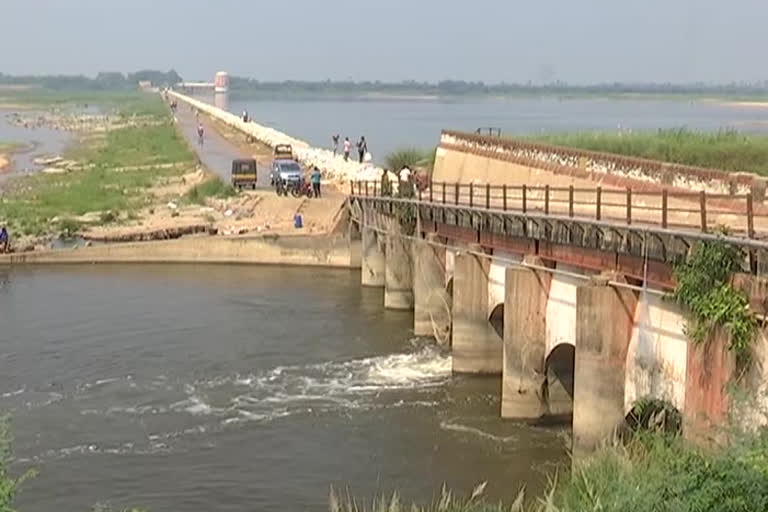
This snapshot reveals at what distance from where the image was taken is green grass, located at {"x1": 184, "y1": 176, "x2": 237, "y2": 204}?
62.3 m

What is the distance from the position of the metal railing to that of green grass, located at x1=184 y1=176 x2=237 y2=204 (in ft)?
92.5

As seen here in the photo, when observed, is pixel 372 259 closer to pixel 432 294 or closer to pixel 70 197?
pixel 432 294

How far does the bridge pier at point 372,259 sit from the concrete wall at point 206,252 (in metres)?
4.62

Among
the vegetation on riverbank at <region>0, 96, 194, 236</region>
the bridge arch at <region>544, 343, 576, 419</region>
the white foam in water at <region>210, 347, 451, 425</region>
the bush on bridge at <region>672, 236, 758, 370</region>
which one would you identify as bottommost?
the white foam in water at <region>210, 347, 451, 425</region>

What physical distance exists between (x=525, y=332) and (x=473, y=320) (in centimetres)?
423

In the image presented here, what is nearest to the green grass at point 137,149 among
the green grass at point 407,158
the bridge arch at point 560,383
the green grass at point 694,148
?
the green grass at point 407,158

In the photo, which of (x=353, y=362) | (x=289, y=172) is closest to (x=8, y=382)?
(x=353, y=362)

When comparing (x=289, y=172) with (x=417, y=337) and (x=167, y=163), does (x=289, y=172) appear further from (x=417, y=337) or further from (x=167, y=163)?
(x=167, y=163)

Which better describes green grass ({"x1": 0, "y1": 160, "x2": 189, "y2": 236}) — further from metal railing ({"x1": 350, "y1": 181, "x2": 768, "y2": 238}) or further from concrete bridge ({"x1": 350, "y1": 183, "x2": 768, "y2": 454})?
metal railing ({"x1": 350, "y1": 181, "x2": 768, "y2": 238})

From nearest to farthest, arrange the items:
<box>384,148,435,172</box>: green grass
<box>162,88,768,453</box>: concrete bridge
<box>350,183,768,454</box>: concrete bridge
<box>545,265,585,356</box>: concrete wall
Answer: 1. <box>350,183,768,454</box>: concrete bridge
2. <box>162,88,768,453</box>: concrete bridge
3. <box>545,265,585,356</box>: concrete wall
4. <box>384,148,435,172</box>: green grass

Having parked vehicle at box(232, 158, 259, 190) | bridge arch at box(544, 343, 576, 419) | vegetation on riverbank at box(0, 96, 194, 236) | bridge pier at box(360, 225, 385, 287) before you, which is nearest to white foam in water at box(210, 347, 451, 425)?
bridge arch at box(544, 343, 576, 419)

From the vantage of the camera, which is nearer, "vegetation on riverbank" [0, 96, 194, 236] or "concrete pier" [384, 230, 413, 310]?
"concrete pier" [384, 230, 413, 310]

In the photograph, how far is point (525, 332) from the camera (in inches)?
1039

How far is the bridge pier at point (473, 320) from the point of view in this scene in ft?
100
